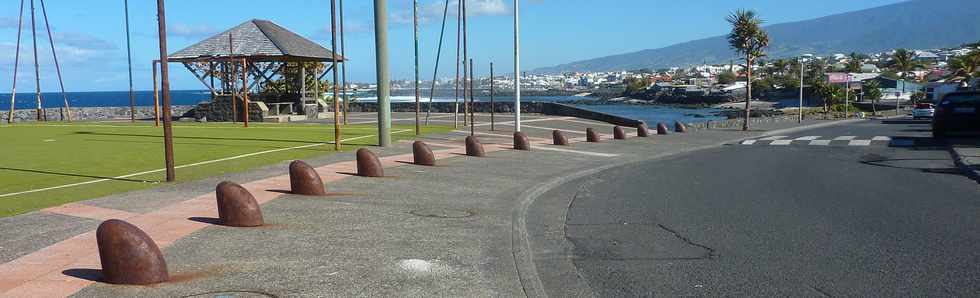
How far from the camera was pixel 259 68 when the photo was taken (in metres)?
47.7

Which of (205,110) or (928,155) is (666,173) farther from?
(205,110)

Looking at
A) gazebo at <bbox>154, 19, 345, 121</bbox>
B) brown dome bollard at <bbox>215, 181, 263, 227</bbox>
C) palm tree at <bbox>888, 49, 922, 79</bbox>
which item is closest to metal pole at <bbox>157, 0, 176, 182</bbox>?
brown dome bollard at <bbox>215, 181, 263, 227</bbox>

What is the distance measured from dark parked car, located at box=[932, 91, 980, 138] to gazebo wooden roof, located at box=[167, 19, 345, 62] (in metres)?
27.9

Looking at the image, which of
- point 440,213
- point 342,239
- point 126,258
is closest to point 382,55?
point 440,213

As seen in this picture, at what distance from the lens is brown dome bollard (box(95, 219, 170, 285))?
6.24m

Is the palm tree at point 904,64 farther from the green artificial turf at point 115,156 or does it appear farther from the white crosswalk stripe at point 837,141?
the green artificial turf at point 115,156

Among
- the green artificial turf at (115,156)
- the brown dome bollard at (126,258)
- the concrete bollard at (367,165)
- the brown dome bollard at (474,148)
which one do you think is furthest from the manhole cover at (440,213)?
the brown dome bollard at (474,148)

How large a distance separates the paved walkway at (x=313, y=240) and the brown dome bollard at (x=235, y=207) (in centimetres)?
16

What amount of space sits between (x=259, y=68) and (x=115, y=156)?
2896cm

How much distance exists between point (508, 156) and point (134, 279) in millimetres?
14634

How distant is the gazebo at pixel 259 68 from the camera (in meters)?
44.1

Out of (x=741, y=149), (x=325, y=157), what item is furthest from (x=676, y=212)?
(x=741, y=149)

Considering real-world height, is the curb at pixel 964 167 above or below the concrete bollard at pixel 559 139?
below

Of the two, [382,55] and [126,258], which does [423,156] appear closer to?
[382,55]
